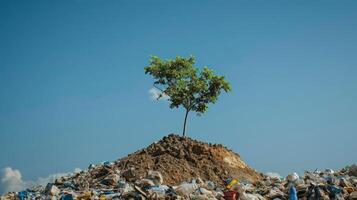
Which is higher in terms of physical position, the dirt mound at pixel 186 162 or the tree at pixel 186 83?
the tree at pixel 186 83

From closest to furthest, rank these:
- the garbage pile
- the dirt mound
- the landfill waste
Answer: the garbage pile → the landfill waste → the dirt mound

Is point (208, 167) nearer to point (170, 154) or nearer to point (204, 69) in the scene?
point (170, 154)

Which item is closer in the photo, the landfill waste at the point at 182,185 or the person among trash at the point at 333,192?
the landfill waste at the point at 182,185

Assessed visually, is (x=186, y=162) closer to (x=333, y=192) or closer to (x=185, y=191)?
(x=185, y=191)

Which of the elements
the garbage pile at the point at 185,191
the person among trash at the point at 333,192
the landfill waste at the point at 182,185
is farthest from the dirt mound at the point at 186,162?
the person among trash at the point at 333,192

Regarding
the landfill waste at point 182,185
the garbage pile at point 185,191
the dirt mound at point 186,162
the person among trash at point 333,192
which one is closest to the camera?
the garbage pile at point 185,191

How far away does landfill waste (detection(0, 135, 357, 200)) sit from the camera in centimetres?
914

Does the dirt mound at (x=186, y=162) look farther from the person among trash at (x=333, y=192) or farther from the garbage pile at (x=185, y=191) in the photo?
the person among trash at (x=333, y=192)

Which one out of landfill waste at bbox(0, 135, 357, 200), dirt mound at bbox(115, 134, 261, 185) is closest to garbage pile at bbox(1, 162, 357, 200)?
landfill waste at bbox(0, 135, 357, 200)

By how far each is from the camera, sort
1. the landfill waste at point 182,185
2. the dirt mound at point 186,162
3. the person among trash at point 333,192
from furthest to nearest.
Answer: the dirt mound at point 186,162, the person among trash at point 333,192, the landfill waste at point 182,185

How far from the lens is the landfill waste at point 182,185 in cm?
914


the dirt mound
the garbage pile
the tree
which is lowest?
the garbage pile

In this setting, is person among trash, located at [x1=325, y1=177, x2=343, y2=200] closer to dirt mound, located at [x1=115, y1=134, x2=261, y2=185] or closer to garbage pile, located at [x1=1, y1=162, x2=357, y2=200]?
garbage pile, located at [x1=1, y1=162, x2=357, y2=200]

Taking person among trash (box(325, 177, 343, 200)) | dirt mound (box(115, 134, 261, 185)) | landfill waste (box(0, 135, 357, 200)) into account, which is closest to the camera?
landfill waste (box(0, 135, 357, 200))
